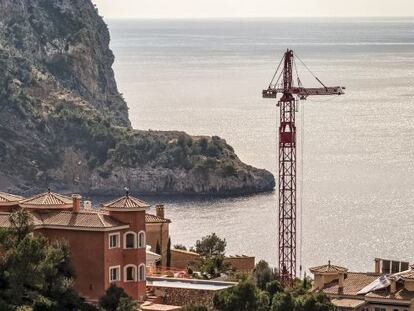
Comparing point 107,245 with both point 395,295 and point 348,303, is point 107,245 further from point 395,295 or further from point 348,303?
point 395,295

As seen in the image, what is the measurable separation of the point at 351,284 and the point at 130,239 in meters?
7.92

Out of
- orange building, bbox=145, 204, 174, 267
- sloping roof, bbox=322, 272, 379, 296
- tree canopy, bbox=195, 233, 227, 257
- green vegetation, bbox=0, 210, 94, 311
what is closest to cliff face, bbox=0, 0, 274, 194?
tree canopy, bbox=195, 233, 227, 257

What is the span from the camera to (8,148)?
162 meters

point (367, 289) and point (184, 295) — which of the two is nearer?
point (184, 295)

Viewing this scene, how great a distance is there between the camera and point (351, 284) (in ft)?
228

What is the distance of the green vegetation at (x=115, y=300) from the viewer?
6301cm

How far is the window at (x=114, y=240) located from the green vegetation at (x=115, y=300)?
7.07 ft

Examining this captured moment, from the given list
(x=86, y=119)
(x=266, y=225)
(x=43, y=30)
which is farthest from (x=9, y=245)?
(x=43, y=30)

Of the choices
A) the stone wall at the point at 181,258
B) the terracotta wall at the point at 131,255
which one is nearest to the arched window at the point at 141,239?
the terracotta wall at the point at 131,255

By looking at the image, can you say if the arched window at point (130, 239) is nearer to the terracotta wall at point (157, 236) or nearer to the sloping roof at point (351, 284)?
the sloping roof at point (351, 284)

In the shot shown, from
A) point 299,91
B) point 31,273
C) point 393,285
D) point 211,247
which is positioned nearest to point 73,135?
point 299,91

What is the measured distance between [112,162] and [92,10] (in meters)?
28.1

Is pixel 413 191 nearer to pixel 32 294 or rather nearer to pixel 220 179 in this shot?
pixel 220 179

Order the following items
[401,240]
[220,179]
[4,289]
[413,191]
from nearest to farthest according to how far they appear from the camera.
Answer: [4,289], [401,240], [413,191], [220,179]
